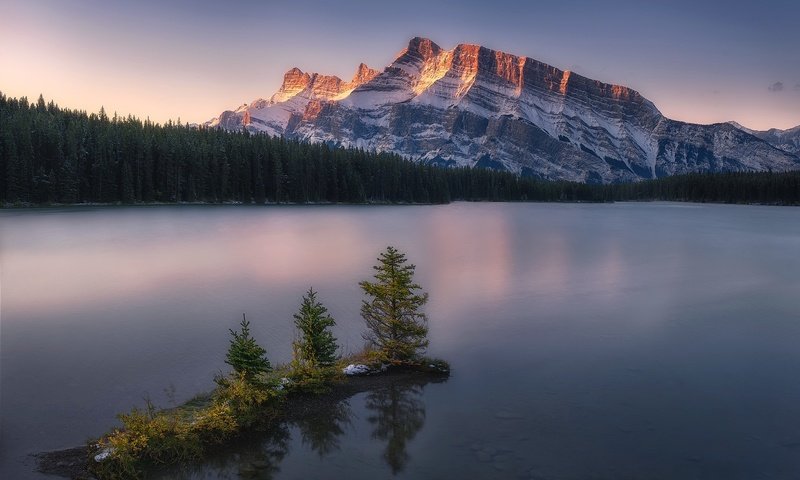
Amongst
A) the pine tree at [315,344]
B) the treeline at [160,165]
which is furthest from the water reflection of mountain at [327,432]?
the treeline at [160,165]

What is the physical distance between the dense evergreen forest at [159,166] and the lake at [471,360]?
75720 mm

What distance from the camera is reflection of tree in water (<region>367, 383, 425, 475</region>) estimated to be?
1339 cm

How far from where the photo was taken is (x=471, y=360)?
20.8m

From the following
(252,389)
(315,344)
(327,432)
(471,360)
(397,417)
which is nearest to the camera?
(327,432)

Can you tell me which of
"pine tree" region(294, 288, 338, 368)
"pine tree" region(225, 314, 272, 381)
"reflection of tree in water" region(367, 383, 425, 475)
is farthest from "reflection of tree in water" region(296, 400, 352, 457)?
"pine tree" region(225, 314, 272, 381)

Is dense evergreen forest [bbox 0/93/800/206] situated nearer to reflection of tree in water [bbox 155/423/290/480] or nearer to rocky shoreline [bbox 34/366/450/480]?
rocky shoreline [bbox 34/366/450/480]

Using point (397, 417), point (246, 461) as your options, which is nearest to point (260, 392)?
point (246, 461)

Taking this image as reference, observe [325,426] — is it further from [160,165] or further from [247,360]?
[160,165]

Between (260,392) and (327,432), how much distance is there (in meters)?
2.43

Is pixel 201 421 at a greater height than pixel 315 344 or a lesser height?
lesser

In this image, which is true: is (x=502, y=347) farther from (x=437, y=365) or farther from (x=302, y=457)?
(x=302, y=457)

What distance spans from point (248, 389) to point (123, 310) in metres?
18.3

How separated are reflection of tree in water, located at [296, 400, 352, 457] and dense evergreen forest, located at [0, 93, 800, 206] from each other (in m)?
121

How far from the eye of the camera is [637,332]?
25.9 meters
